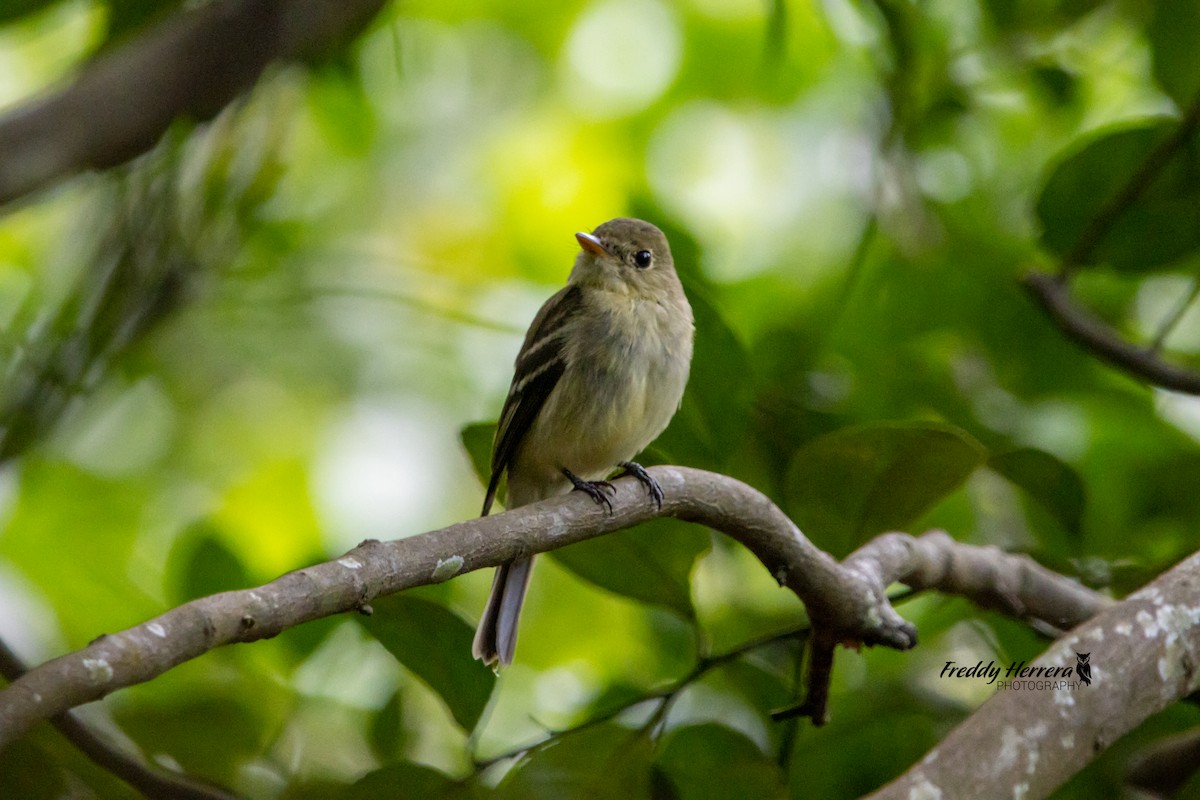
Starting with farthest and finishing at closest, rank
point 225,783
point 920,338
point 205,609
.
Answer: point 920,338
point 225,783
point 205,609

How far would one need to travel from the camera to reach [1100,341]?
11.2 ft

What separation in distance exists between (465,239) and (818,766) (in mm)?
4092

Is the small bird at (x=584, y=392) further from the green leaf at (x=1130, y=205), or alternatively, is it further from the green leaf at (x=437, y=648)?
the green leaf at (x=1130, y=205)

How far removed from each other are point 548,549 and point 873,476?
87 centimetres

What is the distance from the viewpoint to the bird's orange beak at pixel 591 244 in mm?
3982

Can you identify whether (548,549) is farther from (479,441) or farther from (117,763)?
(117,763)

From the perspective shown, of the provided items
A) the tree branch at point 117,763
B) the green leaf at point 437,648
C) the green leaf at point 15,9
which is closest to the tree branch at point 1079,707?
the green leaf at point 437,648

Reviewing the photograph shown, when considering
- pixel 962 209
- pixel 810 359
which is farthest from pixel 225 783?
pixel 962 209

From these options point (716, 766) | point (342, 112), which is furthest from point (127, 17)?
point (716, 766)

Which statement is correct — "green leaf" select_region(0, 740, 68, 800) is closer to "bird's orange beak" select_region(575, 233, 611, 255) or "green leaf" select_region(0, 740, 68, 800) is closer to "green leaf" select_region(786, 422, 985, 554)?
"green leaf" select_region(786, 422, 985, 554)

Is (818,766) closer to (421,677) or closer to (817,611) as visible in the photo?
(817,611)

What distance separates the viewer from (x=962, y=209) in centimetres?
468

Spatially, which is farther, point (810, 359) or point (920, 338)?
point (920, 338)

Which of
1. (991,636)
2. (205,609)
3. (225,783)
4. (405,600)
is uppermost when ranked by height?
(205,609)
